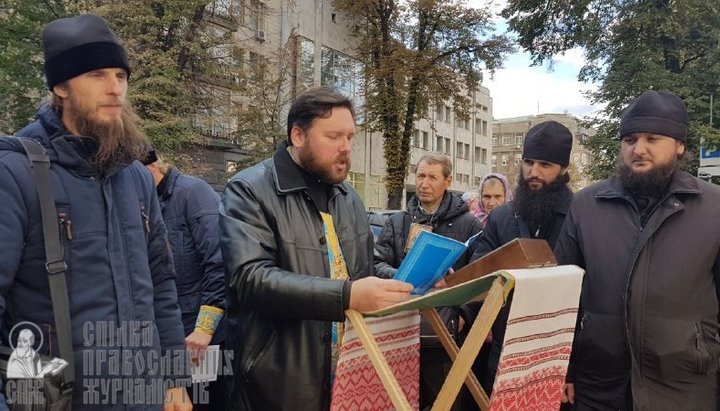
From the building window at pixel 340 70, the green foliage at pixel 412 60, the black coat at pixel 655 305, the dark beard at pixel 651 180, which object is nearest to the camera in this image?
the black coat at pixel 655 305

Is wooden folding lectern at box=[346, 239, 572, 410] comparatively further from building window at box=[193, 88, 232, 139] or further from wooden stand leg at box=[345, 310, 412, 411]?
building window at box=[193, 88, 232, 139]

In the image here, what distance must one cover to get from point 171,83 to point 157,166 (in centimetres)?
1390

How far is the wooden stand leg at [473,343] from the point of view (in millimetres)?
1626

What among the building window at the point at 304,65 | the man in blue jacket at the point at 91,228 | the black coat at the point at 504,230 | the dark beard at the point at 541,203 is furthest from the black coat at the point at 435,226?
the building window at the point at 304,65

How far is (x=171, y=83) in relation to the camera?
16188mm

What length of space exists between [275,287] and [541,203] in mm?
1971

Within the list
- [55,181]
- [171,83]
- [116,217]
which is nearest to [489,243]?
[116,217]

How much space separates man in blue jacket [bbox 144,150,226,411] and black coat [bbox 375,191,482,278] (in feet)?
4.60

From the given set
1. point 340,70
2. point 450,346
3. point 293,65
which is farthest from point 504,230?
point 340,70

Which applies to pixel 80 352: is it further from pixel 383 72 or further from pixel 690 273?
pixel 383 72

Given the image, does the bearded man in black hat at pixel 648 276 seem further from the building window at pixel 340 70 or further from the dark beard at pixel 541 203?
the building window at pixel 340 70

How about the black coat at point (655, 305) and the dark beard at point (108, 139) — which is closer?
the dark beard at point (108, 139)

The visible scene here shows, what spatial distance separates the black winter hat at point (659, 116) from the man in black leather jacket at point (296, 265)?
147 centimetres

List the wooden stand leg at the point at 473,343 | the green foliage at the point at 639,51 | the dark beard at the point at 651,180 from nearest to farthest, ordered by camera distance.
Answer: the wooden stand leg at the point at 473,343
the dark beard at the point at 651,180
the green foliage at the point at 639,51
